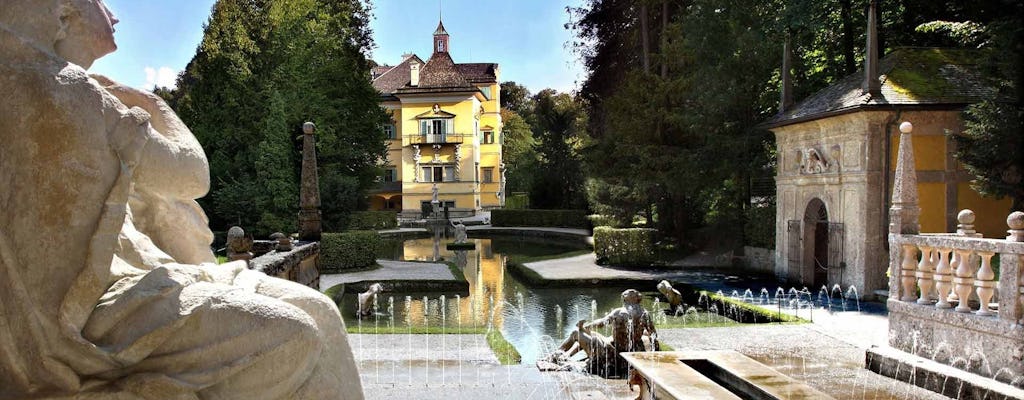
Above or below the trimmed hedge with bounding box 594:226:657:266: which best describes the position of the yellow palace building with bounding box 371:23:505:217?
above

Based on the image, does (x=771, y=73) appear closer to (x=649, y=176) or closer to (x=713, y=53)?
(x=713, y=53)

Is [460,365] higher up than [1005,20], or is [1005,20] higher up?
[1005,20]

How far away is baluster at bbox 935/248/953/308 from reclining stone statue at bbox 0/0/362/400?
8.37 metres

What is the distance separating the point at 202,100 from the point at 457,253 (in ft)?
40.6

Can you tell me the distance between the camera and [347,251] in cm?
2366

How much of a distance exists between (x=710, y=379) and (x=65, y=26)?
22.1ft

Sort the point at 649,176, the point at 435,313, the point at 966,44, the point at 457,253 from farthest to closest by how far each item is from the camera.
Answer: the point at 457,253 → the point at 649,176 → the point at 966,44 → the point at 435,313

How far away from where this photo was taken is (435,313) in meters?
16.5

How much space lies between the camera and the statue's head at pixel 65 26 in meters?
2.86

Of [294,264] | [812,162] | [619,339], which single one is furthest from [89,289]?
[812,162]

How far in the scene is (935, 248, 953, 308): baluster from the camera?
8984mm

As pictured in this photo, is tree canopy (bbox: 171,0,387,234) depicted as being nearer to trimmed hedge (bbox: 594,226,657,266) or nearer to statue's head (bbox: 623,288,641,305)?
trimmed hedge (bbox: 594,226,657,266)

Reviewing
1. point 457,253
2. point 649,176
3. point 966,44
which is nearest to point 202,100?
point 457,253

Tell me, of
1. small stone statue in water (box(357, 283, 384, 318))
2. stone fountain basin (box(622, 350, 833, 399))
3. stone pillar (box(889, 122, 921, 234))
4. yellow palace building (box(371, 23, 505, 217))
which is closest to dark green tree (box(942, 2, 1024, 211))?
stone pillar (box(889, 122, 921, 234))
